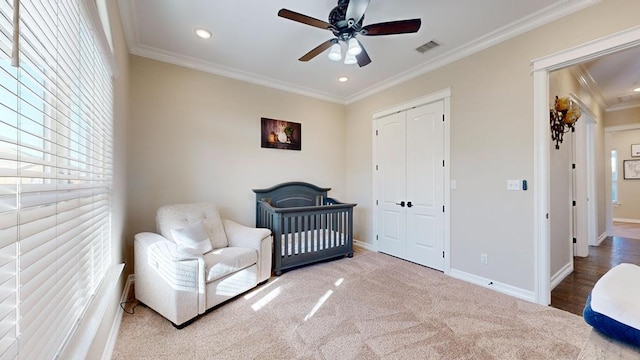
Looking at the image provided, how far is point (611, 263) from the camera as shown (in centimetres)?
369

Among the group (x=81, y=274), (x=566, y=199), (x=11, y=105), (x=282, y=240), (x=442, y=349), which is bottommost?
(x=442, y=349)

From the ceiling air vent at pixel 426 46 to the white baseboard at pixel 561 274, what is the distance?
9.78 feet

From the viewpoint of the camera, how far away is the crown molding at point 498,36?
228cm

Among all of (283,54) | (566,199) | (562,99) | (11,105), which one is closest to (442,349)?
(11,105)

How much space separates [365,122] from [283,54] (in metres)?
1.89

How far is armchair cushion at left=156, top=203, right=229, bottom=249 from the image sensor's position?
270cm

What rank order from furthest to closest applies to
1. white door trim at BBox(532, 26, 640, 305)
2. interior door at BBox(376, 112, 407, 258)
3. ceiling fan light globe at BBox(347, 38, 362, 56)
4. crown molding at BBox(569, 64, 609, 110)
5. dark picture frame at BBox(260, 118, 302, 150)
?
dark picture frame at BBox(260, 118, 302, 150)
interior door at BBox(376, 112, 407, 258)
crown molding at BBox(569, 64, 609, 110)
white door trim at BBox(532, 26, 640, 305)
ceiling fan light globe at BBox(347, 38, 362, 56)

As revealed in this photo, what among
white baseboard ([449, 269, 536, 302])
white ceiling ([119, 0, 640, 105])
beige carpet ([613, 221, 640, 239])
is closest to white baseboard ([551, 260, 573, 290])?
white baseboard ([449, 269, 536, 302])

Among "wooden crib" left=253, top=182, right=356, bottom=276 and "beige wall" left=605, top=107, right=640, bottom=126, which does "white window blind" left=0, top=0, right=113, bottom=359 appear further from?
"beige wall" left=605, top=107, right=640, bottom=126

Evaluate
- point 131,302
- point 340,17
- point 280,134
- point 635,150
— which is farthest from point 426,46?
point 635,150

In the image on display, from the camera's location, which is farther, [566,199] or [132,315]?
[566,199]

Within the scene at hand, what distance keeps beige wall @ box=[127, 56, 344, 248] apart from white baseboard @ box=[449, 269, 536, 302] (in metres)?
2.54

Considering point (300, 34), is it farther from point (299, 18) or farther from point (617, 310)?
point (617, 310)

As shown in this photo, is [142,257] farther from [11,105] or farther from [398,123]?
[398,123]
